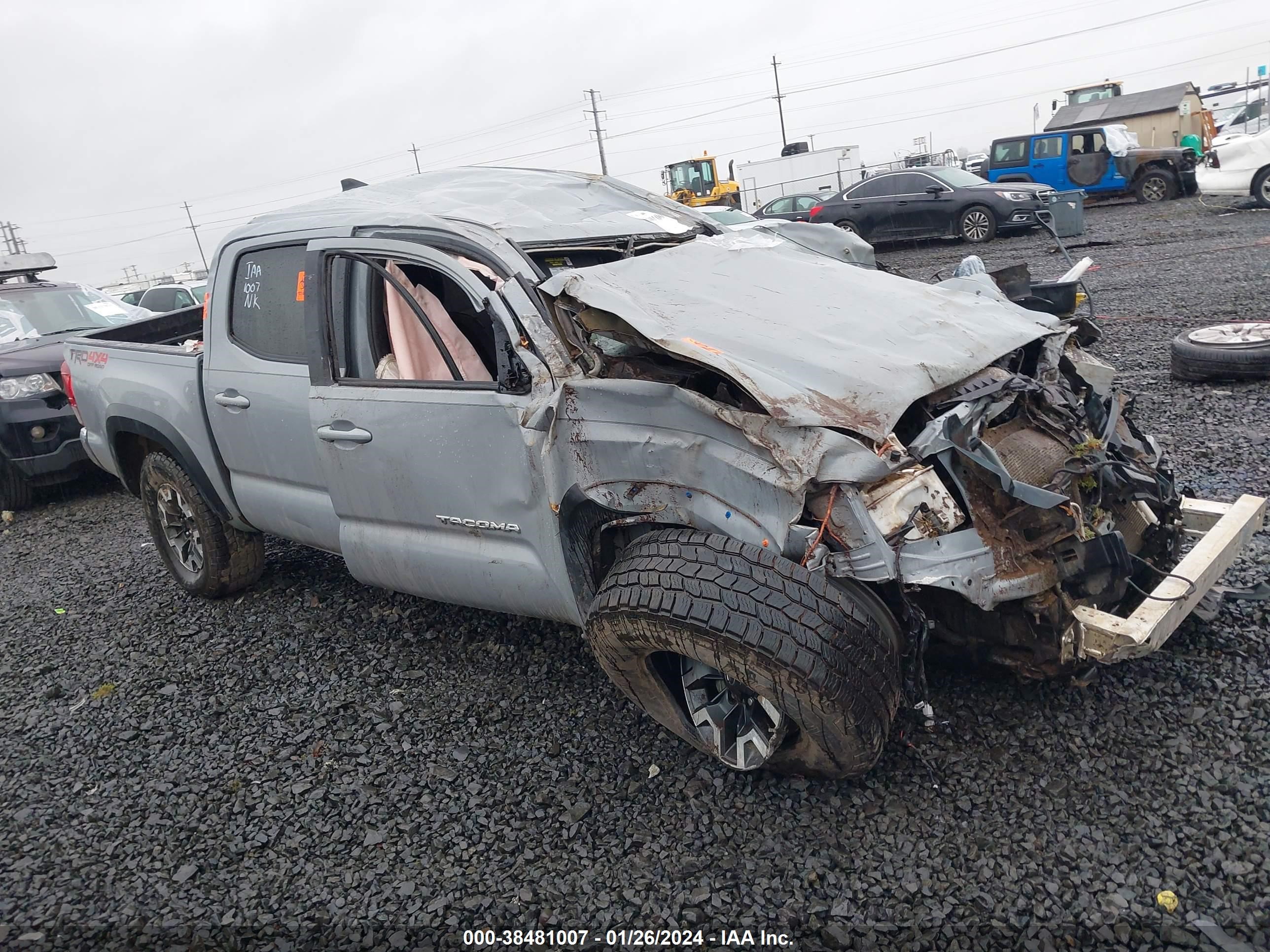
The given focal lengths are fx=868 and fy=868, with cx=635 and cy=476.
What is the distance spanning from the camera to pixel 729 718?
8.60 ft

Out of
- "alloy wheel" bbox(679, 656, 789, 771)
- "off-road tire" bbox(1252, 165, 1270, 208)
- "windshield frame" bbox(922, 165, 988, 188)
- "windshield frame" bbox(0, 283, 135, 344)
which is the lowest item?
→ "off-road tire" bbox(1252, 165, 1270, 208)

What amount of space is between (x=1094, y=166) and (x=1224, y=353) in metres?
15.5

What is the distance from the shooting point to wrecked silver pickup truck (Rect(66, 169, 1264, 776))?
231cm

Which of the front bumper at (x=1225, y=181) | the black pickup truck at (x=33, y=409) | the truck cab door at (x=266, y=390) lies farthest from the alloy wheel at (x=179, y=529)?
the front bumper at (x=1225, y=181)

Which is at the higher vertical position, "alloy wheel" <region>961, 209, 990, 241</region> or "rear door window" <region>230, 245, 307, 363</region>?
"rear door window" <region>230, 245, 307, 363</region>

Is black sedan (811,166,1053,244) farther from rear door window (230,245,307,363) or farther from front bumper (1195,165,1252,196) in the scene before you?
rear door window (230,245,307,363)

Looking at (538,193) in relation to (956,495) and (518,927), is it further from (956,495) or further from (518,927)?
(518,927)

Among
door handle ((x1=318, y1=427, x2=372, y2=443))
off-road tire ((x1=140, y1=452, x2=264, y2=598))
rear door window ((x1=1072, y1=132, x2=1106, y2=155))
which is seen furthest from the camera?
rear door window ((x1=1072, y1=132, x2=1106, y2=155))

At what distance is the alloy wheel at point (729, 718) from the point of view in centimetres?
252

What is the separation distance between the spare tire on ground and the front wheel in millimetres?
9672

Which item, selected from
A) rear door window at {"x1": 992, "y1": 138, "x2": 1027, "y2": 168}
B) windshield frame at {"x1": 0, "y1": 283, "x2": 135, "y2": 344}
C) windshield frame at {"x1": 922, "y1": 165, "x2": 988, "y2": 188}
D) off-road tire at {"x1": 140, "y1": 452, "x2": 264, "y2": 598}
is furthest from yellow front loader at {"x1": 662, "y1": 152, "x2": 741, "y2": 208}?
off-road tire at {"x1": 140, "y1": 452, "x2": 264, "y2": 598}

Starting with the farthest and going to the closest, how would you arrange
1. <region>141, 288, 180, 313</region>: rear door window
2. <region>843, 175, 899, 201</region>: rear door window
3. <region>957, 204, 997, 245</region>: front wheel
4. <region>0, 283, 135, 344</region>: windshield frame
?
<region>843, 175, 899, 201</region>: rear door window → <region>957, 204, 997, 245</region>: front wheel → <region>141, 288, 180, 313</region>: rear door window → <region>0, 283, 135, 344</region>: windshield frame

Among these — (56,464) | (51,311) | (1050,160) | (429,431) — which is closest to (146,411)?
(429,431)

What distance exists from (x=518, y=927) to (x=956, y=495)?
1.69m
